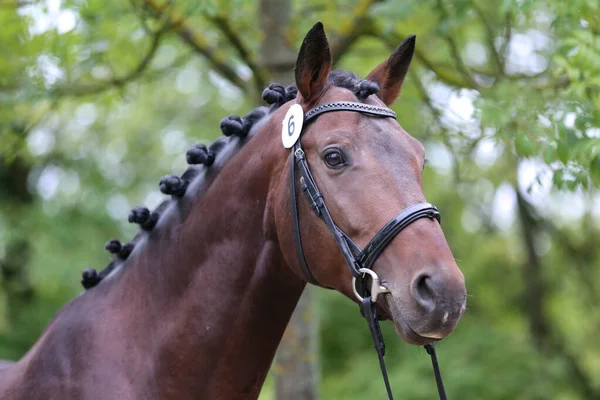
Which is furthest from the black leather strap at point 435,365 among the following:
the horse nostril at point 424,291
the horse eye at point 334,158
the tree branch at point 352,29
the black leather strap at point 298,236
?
the tree branch at point 352,29

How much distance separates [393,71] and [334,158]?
637mm

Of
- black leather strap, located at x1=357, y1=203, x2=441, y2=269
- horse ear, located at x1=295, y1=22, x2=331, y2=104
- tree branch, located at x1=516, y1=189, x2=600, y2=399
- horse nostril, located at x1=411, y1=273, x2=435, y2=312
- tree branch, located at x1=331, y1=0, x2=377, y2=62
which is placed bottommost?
tree branch, located at x1=516, y1=189, x2=600, y2=399

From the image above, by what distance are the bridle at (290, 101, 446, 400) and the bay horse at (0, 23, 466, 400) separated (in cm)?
2

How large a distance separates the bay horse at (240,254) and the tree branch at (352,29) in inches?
120

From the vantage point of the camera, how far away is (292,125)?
110 inches

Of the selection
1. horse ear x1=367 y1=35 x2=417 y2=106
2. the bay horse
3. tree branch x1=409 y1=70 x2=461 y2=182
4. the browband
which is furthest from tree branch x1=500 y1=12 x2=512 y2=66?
the browband

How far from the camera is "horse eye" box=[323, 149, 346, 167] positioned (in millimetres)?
2627

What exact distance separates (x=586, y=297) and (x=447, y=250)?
10562 millimetres

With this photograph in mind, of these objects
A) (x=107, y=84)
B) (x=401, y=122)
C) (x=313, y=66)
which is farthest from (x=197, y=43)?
(x=313, y=66)

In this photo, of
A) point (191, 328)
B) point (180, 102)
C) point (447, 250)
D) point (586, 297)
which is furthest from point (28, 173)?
point (447, 250)

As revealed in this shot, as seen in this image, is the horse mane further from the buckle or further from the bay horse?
the buckle

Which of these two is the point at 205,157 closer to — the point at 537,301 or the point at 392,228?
the point at 392,228

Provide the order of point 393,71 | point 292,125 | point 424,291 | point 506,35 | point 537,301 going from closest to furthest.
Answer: point 424,291 → point 292,125 → point 393,71 → point 506,35 → point 537,301

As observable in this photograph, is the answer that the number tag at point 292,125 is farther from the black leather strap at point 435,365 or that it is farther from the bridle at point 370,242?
the black leather strap at point 435,365
